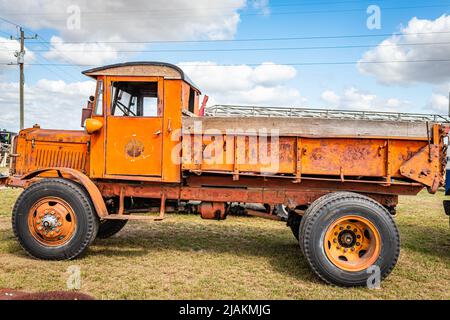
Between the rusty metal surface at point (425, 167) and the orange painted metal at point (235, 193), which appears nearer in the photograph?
the rusty metal surface at point (425, 167)

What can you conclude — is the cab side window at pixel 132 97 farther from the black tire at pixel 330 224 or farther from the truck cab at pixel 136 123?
the black tire at pixel 330 224

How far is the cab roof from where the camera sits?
5.49 meters

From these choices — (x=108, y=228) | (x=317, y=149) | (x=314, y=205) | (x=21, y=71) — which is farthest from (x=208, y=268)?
(x=21, y=71)

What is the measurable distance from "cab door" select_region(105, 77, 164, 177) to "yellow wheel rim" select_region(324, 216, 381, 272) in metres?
2.44

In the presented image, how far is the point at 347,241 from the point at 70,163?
4.07 metres

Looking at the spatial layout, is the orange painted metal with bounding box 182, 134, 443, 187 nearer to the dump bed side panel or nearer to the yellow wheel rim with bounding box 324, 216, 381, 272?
the dump bed side panel

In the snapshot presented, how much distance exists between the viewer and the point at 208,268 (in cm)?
526

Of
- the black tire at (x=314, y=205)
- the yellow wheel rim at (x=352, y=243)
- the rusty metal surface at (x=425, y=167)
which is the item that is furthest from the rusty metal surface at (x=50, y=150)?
the rusty metal surface at (x=425, y=167)

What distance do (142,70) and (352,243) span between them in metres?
3.63

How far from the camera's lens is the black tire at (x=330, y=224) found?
186 inches

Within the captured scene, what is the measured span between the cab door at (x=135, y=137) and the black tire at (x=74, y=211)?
0.54 m

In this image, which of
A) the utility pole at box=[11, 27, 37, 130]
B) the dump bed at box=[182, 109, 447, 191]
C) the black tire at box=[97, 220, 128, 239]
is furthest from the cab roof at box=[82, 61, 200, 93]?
the utility pole at box=[11, 27, 37, 130]

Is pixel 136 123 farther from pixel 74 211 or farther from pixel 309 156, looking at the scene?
pixel 309 156
